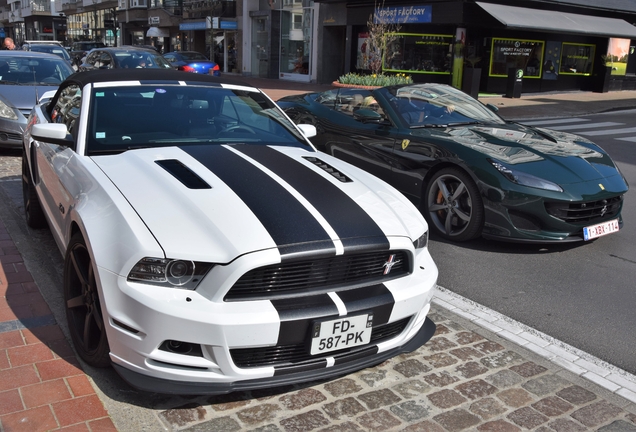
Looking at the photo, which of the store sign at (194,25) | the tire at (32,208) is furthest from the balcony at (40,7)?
the tire at (32,208)

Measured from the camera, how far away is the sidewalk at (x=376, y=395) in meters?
2.91

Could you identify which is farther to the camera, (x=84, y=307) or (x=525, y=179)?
(x=525, y=179)

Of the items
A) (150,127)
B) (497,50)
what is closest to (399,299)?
(150,127)

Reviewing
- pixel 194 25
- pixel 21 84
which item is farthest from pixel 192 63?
pixel 21 84

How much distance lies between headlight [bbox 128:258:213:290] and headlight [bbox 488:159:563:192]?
11.4ft

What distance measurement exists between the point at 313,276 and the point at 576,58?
27016mm

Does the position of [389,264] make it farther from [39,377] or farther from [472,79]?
[472,79]

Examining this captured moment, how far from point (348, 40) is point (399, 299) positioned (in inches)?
1002

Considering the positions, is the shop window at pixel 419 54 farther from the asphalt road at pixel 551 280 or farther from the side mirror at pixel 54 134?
the side mirror at pixel 54 134

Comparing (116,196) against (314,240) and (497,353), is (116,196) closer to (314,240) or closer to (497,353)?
(314,240)

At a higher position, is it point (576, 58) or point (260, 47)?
point (260, 47)

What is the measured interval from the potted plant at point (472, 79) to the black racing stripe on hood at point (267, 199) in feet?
64.1

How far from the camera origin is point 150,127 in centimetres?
414

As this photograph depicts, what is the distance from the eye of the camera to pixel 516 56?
24.6m
